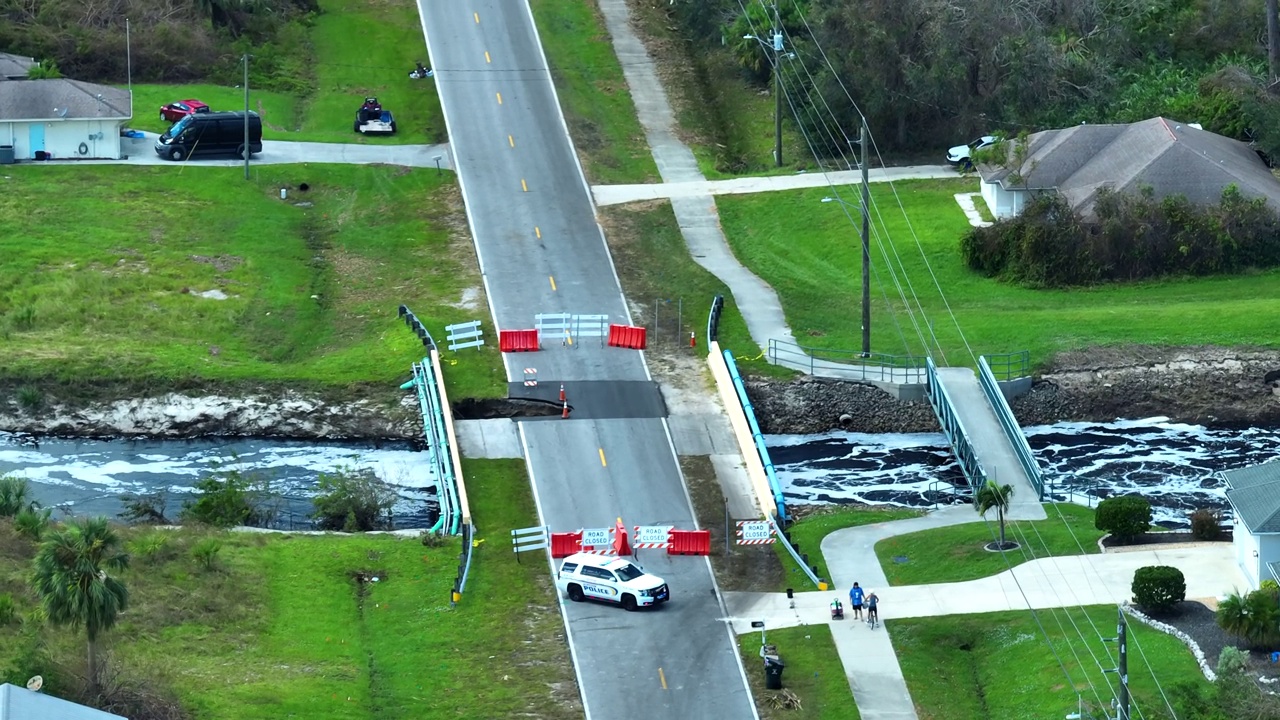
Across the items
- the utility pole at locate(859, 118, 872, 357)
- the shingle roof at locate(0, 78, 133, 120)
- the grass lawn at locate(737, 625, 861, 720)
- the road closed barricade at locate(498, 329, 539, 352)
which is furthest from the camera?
the shingle roof at locate(0, 78, 133, 120)

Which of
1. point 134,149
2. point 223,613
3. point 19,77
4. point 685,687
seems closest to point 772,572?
point 685,687

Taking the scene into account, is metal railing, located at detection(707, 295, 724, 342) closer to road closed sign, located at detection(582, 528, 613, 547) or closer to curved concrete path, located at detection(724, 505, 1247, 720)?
road closed sign, located at detection(582, 528, 613, 547)

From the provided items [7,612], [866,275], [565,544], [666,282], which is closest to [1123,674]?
[565,544]

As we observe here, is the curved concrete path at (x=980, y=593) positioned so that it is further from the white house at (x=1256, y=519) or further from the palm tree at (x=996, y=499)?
the palm tree at (x=996, y=499)

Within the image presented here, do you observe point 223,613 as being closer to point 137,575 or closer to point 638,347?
point 137,575

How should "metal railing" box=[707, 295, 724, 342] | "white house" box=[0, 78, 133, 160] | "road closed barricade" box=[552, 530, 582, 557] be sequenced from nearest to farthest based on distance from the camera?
"road closed barricade" box=[552, 530, 582, 557]
"metal railing" box=[707, 295, 724, 342]
"white house" box=[0, 78, 133, 160]

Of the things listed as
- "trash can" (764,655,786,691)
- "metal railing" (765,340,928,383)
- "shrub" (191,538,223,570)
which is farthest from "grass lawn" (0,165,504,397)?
"trash can" (764,655,786,691)
